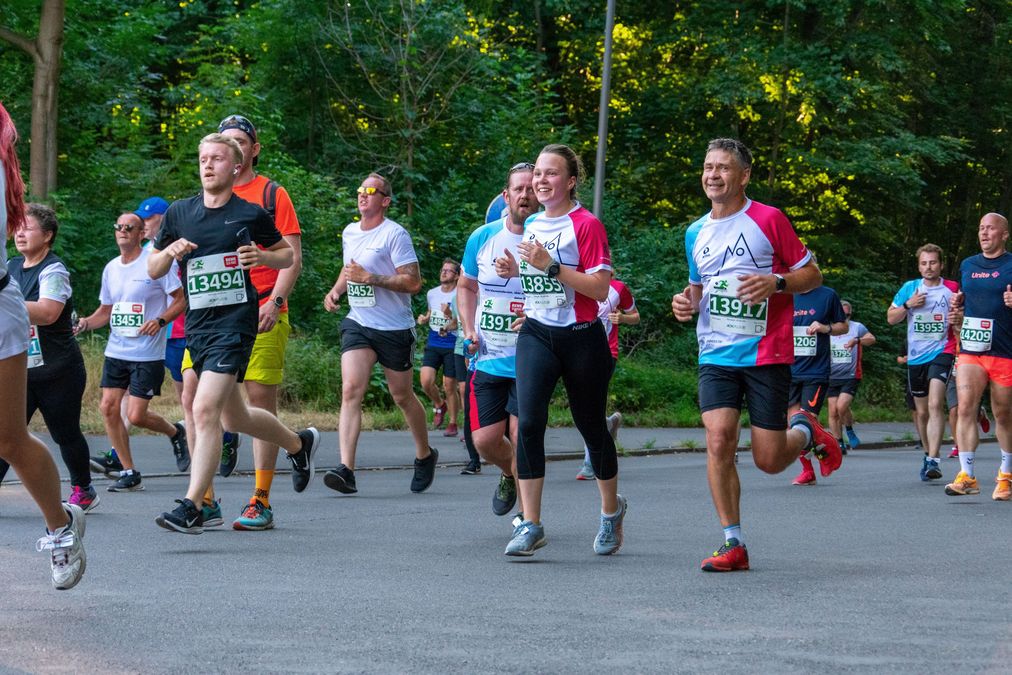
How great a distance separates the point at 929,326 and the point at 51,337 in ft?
31.2

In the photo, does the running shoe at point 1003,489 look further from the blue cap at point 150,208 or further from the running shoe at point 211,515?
the blue cap at point 150,208

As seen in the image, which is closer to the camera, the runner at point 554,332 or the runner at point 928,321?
the runner at point 554,332

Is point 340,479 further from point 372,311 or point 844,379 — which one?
point 844,379

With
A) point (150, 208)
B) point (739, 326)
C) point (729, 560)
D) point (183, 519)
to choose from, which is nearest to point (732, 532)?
point (729, 560)

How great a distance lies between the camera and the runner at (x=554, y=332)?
7.47m

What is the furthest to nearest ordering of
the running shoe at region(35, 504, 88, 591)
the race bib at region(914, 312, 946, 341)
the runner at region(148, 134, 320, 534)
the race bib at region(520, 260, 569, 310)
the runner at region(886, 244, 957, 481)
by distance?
the race bib at region(914, 312, 946, 341), the runner at region(886, 244, 957, 481), the runner at region(148, 134, 320, 534), the race bib at region(520, 260, 569, 310), the running shoe at region(35, 504, 88, 591)

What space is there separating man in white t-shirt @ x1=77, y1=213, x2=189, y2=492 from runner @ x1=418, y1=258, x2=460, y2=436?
5990mm

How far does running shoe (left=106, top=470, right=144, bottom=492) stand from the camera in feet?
35.9

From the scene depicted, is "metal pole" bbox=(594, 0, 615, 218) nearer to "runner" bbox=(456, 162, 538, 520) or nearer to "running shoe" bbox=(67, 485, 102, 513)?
"runner" bbox=(456, 162, 538, 520)

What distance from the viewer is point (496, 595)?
631 centimetres

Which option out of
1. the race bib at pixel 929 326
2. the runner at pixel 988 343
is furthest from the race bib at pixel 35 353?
the race bib at pixel 929 326

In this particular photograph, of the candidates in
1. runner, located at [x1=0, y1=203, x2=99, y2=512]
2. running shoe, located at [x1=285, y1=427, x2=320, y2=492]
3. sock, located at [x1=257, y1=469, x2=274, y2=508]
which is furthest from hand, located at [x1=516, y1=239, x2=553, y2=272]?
runner, located at [x1=0, y1=203, x2=99, y2=512]

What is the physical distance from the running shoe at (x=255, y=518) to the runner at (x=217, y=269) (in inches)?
29.1

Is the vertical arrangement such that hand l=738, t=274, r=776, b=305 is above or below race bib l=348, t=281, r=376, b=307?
above
